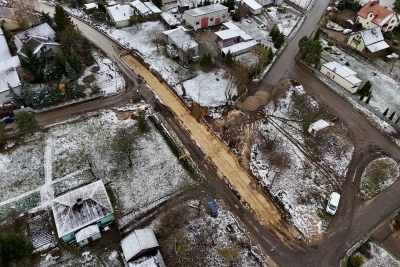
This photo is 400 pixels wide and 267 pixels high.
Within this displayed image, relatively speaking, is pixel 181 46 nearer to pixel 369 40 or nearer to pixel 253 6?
pixel 253 6

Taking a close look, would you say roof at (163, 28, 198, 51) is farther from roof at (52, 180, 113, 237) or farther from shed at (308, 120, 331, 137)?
roof at (52, 180, 113, 237)

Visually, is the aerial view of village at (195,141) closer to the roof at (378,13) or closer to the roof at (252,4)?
the roof at (378,13)

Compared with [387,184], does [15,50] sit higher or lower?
higher

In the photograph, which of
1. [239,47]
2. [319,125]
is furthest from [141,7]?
[319,125]

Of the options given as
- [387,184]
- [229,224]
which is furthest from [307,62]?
[229,224]

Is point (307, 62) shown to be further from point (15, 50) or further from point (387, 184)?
point (15, 50)

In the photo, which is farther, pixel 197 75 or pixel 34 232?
pixel 197 75

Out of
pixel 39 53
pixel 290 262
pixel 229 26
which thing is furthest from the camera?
pixel 229 26
